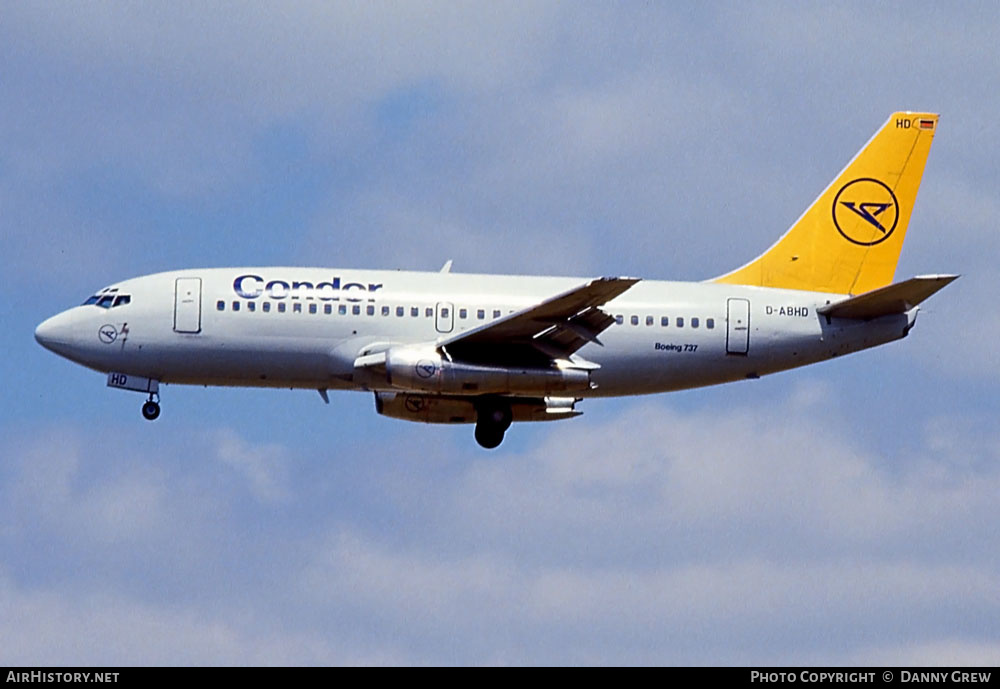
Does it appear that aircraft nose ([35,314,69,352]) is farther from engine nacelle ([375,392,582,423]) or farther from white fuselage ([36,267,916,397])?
engine nacelle ([375,392,582,423])

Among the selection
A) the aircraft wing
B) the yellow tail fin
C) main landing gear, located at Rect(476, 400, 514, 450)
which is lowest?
main landing gear, located at Rect(476, 400, 514, 450)

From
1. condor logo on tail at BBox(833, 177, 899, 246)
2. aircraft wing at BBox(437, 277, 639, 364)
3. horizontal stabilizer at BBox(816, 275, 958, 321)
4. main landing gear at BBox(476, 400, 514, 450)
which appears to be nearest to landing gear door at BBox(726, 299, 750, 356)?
horizontal stabilizer at BBox(816, 275, 958, 321)

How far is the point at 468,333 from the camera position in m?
52.2

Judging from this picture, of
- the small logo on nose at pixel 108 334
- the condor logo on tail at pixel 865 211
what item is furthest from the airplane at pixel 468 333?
the condor logo on tail at pixel 865 211

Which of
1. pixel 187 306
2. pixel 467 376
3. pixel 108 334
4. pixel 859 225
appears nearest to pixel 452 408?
pixel 467 376

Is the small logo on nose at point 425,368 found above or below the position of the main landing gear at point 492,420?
above

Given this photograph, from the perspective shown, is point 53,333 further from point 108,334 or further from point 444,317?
point 444,317

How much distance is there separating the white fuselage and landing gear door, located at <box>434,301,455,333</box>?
3 cm

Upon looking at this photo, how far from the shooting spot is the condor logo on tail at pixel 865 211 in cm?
5925

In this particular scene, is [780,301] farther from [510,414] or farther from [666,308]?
[510,414]

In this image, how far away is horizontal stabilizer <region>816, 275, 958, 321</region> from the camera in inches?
2093

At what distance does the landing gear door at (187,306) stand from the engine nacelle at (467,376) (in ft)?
17.9

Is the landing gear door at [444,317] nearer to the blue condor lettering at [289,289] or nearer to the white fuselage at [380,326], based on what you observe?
the white fuselage at [380,326]
